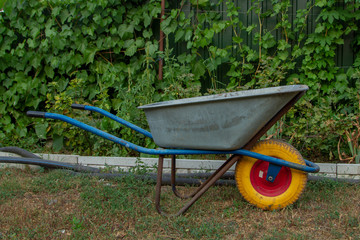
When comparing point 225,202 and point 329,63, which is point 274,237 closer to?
point 225,202

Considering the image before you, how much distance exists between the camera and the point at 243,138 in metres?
2.30

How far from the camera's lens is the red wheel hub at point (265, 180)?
8.33 feet

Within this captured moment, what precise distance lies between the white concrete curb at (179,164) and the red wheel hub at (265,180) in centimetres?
75

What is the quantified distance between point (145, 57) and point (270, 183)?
223 cm

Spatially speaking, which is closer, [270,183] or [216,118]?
[216,118]

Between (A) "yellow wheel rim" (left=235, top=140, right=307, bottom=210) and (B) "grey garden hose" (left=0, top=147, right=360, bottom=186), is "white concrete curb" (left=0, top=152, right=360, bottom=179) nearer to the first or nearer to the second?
(B) "grey garden hose" (left=0, top=147, right=360, bottom=186)

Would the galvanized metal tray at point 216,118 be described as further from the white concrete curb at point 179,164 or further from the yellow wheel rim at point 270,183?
the white concrete curb at point 179,164

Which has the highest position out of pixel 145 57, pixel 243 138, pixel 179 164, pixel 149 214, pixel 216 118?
pixel 145 57

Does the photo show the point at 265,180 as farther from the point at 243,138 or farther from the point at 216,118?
the point at 216,118

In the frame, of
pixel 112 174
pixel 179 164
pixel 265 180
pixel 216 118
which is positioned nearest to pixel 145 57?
pixel 179 164

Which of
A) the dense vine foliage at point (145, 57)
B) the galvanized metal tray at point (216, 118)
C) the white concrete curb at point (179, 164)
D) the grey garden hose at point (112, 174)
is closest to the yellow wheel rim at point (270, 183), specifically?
the galvanized metal tray at point (216, 118)

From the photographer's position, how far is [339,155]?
331 cm

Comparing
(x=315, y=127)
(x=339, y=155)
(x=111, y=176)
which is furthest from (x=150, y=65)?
(x=339, y=155)

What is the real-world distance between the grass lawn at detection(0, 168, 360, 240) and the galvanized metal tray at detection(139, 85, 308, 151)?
0.50 metres
